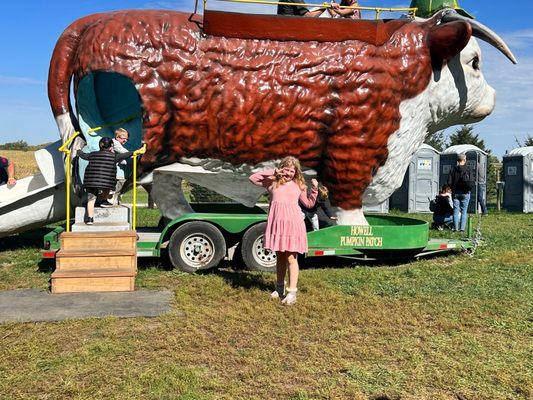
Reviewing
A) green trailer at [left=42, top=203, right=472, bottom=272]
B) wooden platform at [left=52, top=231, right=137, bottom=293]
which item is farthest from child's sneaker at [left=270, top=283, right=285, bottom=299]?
wooden platform at [left=52, top=231, right=137, bottom=293]

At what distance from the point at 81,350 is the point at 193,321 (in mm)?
917

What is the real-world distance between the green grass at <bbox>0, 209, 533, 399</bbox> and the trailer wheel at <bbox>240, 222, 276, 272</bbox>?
0.36 metres

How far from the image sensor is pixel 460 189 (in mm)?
9562

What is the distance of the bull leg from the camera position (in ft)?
21.0

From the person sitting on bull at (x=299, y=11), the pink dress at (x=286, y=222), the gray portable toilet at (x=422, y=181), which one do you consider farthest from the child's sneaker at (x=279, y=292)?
the gray portable toilet at (x=422, y=181)

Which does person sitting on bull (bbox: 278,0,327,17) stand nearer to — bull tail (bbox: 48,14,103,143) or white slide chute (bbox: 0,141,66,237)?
bull tail (bbox: 48,14,103,143)

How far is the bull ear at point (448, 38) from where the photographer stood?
19.5 ft

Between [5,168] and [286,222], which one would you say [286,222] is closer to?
[286,222]

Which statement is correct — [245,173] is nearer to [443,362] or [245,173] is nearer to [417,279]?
[417,279]

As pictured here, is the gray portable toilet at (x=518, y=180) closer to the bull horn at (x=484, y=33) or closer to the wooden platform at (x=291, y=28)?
the bull horn at (x=484, y=33)

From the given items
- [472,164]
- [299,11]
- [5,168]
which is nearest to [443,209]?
[299,11]

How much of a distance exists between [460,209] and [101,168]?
6.87m

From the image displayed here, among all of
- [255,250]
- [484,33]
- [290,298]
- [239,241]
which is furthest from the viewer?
[484,33]

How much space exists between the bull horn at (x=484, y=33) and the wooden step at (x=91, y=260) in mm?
4739
